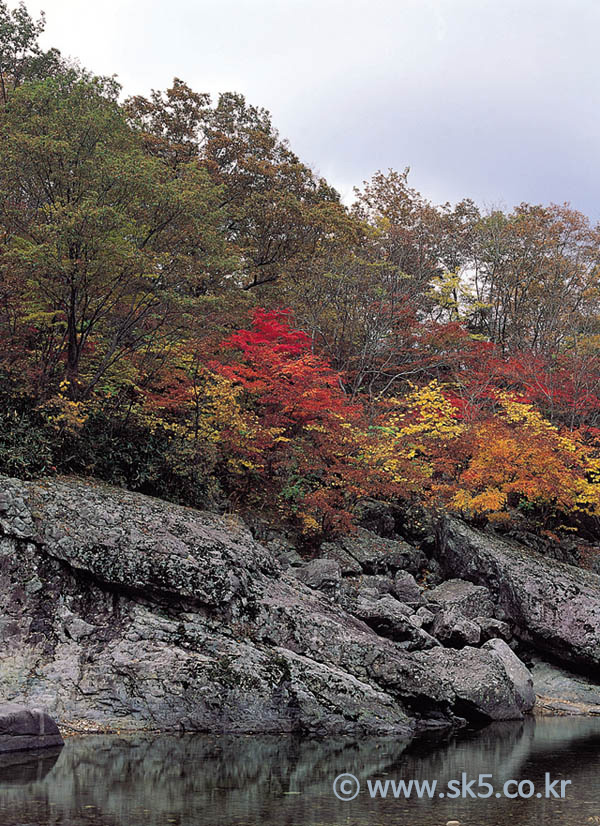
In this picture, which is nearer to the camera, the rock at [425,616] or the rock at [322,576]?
the rock at [322,576]

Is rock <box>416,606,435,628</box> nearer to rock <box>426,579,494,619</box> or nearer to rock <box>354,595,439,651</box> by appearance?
rock <box>354,595,439,651</box>

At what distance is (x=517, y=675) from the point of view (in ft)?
45.0

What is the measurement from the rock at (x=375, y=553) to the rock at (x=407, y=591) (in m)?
1.21

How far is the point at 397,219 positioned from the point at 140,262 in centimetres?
2101

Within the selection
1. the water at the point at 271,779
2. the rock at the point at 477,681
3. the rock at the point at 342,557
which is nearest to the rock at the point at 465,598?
the rock at the point at 342,557

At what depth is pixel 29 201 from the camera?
15.0 m

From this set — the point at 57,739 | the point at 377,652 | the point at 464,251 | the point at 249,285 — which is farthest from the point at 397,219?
the point at 57,739

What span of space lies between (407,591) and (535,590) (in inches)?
130

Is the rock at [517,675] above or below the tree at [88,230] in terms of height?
below

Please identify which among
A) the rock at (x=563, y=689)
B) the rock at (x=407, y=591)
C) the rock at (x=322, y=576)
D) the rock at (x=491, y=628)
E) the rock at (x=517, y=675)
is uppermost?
the rock at (x=322, y=576)

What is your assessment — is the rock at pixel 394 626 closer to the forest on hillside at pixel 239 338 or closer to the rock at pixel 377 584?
the rock at pixel 377 584

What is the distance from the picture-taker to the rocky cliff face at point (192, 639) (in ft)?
34.2

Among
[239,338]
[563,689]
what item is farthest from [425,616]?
[239,338]

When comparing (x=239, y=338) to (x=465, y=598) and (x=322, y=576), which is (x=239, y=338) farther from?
(x=465, y=598)
